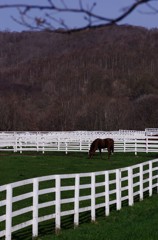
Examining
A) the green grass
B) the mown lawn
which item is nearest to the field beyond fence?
the green grass

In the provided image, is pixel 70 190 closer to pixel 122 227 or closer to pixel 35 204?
pixel 122 227

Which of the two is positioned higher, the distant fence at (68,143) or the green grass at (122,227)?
the distant fence at (68,143)

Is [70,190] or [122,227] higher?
[70,190]

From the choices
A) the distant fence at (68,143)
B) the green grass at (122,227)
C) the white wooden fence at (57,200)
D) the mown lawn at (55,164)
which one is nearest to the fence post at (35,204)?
the white wooden fence at (57,200)

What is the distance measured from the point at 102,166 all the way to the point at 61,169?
9.09ft

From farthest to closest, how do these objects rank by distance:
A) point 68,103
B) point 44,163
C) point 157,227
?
point 68,103 < point 44,163 < point 157,227

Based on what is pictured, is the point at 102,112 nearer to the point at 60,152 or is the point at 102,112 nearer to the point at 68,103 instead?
the point at 68,103

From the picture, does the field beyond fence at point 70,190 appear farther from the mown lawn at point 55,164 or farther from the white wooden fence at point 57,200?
the mown lawn at point 55,164

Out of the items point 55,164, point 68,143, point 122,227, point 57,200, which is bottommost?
point 122,227

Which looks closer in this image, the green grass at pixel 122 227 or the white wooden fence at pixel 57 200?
the white wooden fence at pixel 57 200

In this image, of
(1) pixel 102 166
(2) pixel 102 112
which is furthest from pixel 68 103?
(1) pixel 102 166

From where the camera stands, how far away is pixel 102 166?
3231cm

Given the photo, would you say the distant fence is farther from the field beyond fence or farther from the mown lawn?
the mown lawn

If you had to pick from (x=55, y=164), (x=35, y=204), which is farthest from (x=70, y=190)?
(x=55, y=164)
